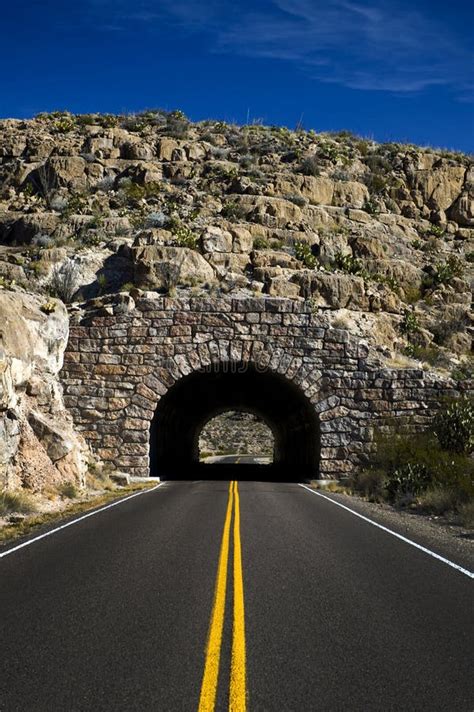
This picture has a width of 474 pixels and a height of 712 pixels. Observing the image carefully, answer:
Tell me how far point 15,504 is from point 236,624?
405 inches

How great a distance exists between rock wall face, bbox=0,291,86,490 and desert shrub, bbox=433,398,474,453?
12974 millimetres

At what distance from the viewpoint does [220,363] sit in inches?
1044

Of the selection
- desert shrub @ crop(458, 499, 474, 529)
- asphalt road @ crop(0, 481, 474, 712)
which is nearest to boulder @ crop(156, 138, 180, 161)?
desert shrub @ crop(458, 499, 474, 529)

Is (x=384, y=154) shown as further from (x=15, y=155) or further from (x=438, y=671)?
(x=438, y=671)

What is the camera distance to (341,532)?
40.1ft

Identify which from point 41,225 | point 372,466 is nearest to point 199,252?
point 41,225

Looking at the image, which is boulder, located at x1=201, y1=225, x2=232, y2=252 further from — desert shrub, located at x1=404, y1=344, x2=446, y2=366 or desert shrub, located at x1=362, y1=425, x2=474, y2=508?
desert shrub, located at x1=362, y1=425, x2=474, y2=508

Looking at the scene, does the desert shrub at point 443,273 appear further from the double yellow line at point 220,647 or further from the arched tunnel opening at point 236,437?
the arched tunnel opening at point 236,437

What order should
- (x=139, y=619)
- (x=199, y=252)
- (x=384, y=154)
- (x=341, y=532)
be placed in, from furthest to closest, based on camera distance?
(x=384, y=154) < (x=199, y=252) < (x=341, y=532) < (x=139, y=619)

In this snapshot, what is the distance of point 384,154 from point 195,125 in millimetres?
15618

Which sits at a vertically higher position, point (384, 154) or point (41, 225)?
point (384, 154)

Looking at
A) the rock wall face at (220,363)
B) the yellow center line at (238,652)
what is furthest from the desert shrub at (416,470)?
the yellow center line at (238,652)

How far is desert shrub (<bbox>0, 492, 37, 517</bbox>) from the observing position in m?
14.5

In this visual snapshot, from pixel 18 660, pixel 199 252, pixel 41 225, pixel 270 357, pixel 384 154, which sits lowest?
pixel 18 660
